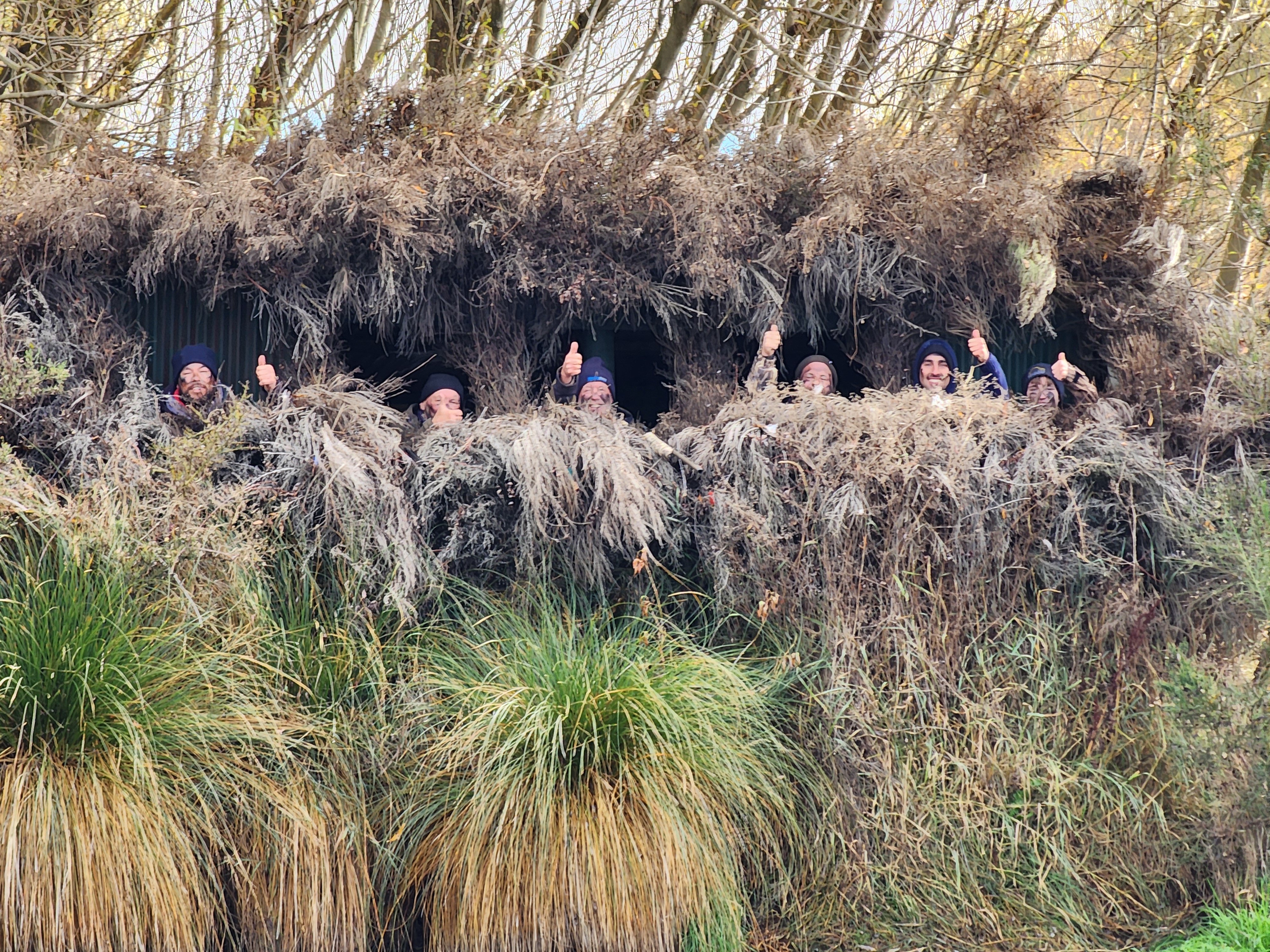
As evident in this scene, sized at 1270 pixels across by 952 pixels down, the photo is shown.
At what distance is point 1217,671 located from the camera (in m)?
5.73

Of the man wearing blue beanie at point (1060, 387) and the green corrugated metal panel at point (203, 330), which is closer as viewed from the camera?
the man wearing blue beanie at point (1060, 387)

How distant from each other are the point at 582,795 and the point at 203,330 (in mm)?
3922

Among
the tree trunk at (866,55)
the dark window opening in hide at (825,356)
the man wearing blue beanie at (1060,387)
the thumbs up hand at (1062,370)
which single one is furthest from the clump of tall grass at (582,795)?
the tree trunk at (866,55)

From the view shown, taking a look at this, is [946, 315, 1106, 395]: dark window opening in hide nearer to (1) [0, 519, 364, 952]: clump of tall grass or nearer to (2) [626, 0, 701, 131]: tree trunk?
(2) [626, 0, 701, 131]: tree trunk

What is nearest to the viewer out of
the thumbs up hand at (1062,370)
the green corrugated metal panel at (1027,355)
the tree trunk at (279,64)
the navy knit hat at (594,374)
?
the thumbs up hand at (1062,370)

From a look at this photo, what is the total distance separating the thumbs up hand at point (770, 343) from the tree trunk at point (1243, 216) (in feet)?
10.9

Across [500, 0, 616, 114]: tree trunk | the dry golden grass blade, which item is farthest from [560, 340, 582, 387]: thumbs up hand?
the dry golden grass blade

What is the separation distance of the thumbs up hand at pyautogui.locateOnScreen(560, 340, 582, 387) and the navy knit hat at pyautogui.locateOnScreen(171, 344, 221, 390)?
2.03 meters

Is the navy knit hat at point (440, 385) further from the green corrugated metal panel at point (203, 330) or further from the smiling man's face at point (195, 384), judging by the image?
the smiling man's face at point (195, 384)

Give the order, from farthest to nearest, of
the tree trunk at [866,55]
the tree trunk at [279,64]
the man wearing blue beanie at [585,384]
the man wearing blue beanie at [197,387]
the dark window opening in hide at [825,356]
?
the tree trunk at [866,55], the tree trunk at [279,64], the dark window opening in hide at [825,356], the man wearing blue beanie at [585,384], the man wearing blue beanie at [197,387]

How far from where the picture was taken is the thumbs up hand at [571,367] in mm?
6762

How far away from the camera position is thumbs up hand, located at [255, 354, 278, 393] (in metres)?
6.33

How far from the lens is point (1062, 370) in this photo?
6.71 meters

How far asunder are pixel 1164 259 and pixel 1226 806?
345 cm
